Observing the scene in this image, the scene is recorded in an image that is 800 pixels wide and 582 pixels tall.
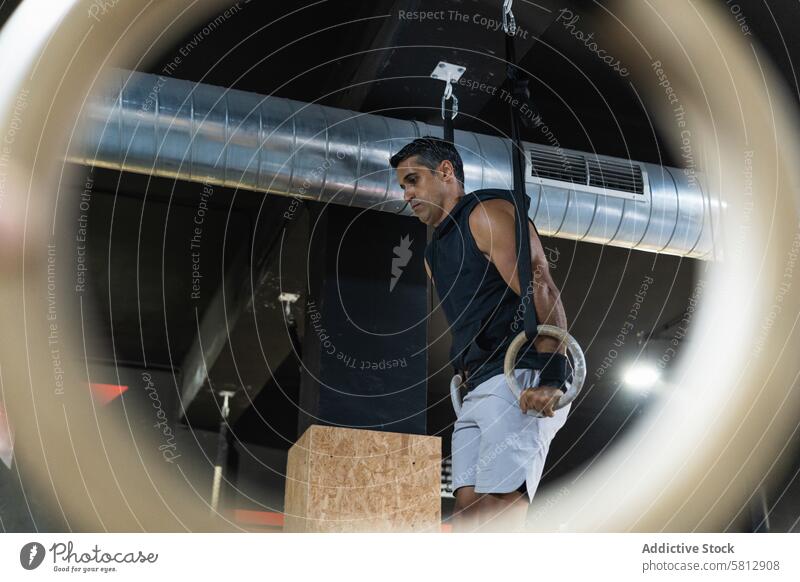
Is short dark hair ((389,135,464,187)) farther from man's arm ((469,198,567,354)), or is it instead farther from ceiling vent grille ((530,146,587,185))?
ceiling vent grille ((530,146,587,185))

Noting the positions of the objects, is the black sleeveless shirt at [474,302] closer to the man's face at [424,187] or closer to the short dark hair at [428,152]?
the man's face at [424,187]

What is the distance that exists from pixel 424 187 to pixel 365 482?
4.01ft

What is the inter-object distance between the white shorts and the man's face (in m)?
0.52

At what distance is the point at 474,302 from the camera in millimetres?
2195

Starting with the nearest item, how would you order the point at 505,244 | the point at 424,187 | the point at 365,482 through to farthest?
the point at 505,244 < the point at 424,187 < the point at 365,482

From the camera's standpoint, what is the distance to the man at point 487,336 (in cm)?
199

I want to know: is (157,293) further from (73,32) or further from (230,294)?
(73,32)

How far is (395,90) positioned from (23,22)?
1.46 metres

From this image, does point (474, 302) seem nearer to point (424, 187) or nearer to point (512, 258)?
point (512, 258)

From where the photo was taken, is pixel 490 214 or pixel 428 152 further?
pixel 428 152

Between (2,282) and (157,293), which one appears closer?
(2,282)
